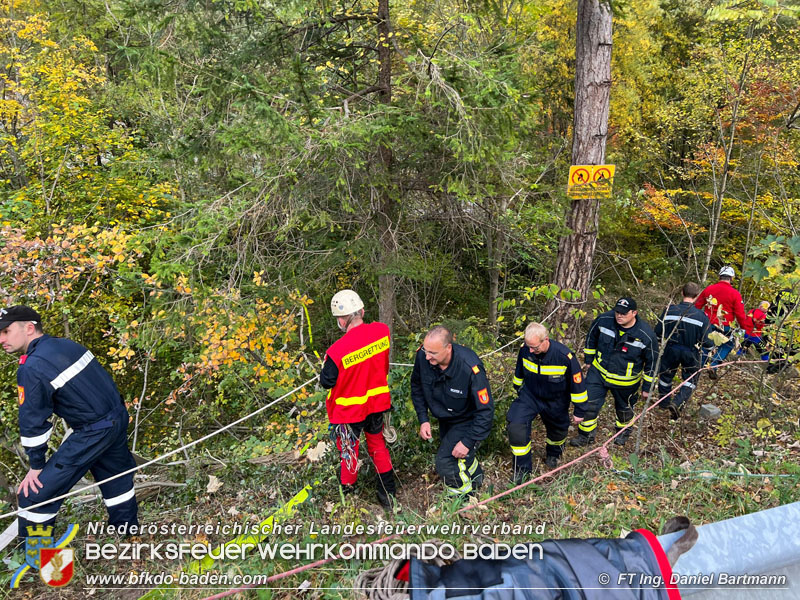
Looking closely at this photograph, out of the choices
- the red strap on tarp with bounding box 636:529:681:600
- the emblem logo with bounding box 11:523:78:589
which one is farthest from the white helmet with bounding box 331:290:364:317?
the emblem logo with bounding box 11:523:78:589

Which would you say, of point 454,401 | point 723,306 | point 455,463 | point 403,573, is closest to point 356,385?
point 454,401

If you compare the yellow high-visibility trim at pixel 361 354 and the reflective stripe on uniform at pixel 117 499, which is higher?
the yellow high-visibility trim at pixel 361 354

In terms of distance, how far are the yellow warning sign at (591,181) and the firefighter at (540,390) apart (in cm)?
199

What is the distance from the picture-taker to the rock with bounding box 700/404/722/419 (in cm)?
538

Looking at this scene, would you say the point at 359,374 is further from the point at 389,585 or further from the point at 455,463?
the point at 389,585

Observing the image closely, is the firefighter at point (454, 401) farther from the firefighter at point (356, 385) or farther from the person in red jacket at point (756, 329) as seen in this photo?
the person in red jacket at point (756, 329)

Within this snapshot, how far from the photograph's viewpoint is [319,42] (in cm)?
552

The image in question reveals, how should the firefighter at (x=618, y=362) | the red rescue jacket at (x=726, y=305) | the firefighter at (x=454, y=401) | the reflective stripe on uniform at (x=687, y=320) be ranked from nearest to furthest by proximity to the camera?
the firefighter at (x=454, y=401)
the firefighter at (x=618, y=362)
the reflective stripe on uniform at (x=687, y=320)
the red rescue jacket at (x=726, y=305)

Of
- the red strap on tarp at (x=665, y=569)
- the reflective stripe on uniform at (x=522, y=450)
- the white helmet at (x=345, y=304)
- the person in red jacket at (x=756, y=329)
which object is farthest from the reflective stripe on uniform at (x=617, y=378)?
the red strap on tarp at (x=665, y=569)

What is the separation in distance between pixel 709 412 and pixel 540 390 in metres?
2.46

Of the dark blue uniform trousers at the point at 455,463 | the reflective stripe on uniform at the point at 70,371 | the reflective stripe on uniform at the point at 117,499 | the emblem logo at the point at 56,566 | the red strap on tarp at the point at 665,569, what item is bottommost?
the emblem logo at the point at 56,566

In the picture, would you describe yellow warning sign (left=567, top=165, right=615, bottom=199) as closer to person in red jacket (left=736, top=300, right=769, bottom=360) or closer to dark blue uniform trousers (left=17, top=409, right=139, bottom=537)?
person in red jacket (left=736, top=300, right=769, bottom=360)

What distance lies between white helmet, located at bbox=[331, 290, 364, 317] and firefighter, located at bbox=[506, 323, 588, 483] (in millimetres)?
1526

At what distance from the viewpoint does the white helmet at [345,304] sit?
389 centimetres
